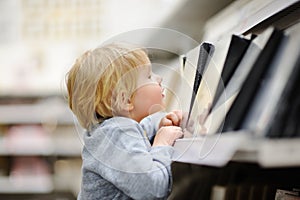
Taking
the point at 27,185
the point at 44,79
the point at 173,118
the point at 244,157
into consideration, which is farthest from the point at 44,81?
the point at 244,157

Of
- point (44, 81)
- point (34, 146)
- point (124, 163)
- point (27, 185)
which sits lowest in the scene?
point (27, 185)

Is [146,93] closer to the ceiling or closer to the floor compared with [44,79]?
closer to the ceiling

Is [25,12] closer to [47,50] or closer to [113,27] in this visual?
[47,50]

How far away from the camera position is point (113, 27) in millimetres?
3375

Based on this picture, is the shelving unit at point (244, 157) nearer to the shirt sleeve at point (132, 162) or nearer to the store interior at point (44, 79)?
the shirt sleeve at point (132, 162)

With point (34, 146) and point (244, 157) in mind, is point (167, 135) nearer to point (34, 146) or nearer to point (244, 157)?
point (244, 157)

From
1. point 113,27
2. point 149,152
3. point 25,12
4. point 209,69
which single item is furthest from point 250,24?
point 25,12

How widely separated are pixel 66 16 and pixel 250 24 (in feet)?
8.54

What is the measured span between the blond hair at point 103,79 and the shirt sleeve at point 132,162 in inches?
1.3

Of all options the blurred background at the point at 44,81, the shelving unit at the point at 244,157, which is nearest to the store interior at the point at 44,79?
the blurred background at the point at 44,81

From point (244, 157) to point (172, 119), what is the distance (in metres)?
0.17

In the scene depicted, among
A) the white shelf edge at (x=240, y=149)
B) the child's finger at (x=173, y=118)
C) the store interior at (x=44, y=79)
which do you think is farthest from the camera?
the store interior at (x=44, y=79)

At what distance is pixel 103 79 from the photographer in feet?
2.53

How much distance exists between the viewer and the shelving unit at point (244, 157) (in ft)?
2.03
